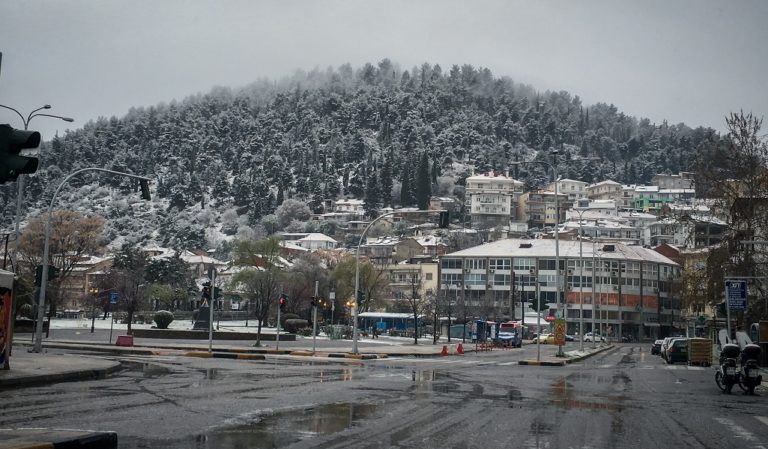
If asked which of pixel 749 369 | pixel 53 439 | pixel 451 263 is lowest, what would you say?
pixel 53 439

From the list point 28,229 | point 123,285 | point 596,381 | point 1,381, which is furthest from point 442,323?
point 1,381

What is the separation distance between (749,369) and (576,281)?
332 ft

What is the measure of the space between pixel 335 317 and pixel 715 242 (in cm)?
5749

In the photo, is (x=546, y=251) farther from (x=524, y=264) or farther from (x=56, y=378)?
(x=56, y=378)

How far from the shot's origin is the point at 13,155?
9117 millimetres

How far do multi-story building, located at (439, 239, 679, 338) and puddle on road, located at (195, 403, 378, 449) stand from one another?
101352mm

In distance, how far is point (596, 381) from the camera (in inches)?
974

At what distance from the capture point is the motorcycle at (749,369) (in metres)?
→ 20.4

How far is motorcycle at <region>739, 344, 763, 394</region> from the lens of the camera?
66.8 feet

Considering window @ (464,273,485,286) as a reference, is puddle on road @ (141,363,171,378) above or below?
below

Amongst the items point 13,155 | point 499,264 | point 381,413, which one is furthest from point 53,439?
point 499,264

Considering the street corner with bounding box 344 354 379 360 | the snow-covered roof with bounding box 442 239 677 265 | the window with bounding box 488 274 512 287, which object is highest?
the snow-covered roof with bounding box 442 239 677 265

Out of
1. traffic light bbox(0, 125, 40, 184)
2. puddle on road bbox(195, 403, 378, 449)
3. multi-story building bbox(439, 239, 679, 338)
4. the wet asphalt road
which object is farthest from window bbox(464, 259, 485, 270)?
traffic light bbox(0, 125, 40, 184)

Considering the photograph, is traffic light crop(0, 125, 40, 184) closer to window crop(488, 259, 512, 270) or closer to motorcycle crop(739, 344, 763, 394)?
motorcycle crop(739, 344, 763, 394)
